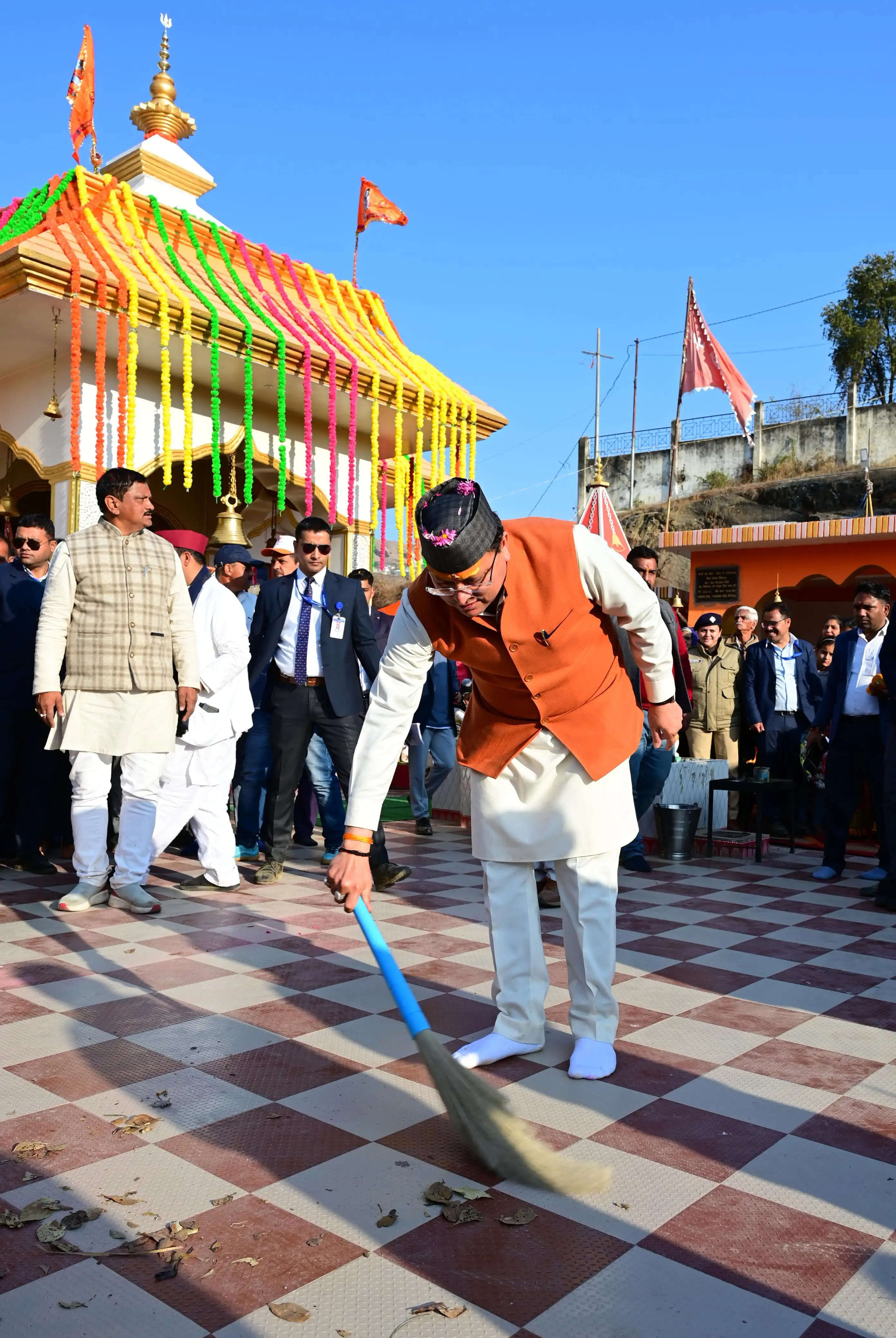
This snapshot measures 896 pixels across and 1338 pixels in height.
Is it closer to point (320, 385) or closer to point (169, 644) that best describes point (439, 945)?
point (169, 644)

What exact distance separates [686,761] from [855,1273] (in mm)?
5905

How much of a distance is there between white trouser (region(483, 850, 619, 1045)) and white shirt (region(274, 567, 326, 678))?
281 cm

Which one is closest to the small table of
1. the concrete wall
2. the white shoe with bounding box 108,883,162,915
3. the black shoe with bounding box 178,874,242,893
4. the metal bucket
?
the metal bucket

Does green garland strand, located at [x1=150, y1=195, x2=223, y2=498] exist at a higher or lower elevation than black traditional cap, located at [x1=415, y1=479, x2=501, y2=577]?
higher

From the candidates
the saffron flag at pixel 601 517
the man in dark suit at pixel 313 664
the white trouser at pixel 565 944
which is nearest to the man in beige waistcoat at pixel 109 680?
the man in dark suit at pixel 313 664

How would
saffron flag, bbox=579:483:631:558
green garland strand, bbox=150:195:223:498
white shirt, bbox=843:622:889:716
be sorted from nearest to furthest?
white shirt, bbox=843:622:889:716, green garland strand, bbox=150:195:223:498, saffron flag, bbox=579:483:631:558

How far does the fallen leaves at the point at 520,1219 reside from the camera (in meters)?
2.16

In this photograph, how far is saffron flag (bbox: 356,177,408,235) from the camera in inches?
462

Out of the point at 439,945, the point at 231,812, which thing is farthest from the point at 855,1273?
the point at 231,812

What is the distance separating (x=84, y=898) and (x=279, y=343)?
5.72 meters

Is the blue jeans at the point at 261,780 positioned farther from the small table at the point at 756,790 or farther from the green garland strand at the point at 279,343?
the green garland strand at the point at 279,343

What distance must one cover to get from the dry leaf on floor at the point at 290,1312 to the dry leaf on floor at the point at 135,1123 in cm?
83

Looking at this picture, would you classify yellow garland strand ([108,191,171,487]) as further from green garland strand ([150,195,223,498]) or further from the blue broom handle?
the blue broom handle

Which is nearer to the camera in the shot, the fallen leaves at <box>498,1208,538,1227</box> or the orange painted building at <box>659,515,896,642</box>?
the fallen leaves at <box>498,1208,538,1227</box>
